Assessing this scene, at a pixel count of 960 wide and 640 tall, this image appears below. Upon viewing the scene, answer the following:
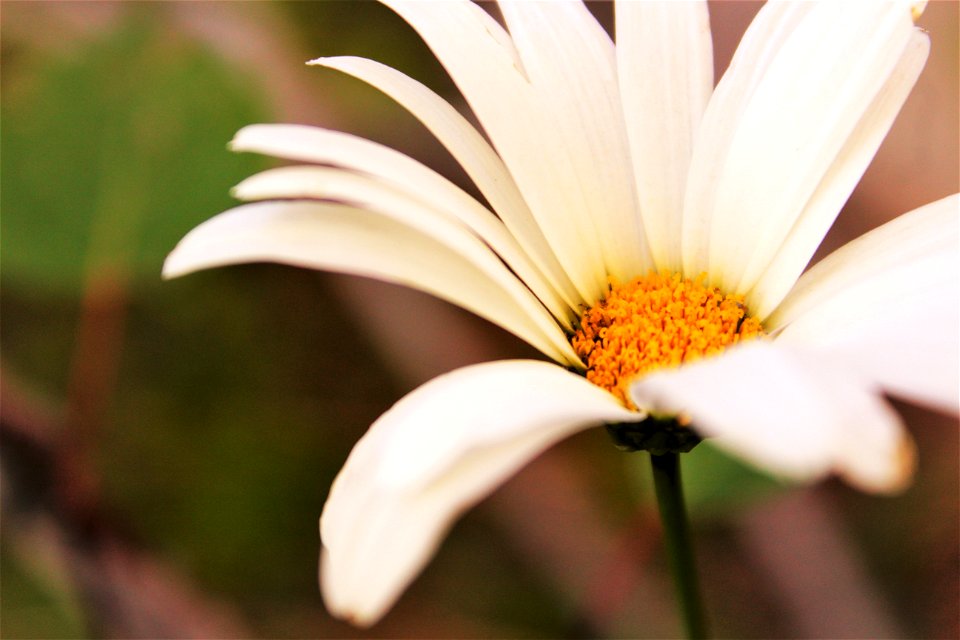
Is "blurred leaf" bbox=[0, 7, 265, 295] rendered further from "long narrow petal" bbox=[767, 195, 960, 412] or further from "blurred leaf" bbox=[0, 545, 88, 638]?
"long narrow petal" bbox=[767, 195, 960, 412]

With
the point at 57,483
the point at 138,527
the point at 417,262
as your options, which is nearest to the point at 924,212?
the point at 417,262

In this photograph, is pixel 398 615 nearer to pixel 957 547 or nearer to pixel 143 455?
pixel 143 455

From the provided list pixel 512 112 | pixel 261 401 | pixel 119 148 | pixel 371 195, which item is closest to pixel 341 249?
pixel 371 195

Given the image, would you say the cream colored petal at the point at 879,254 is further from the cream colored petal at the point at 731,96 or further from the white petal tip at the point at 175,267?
the white petal tip at the point at 175,267

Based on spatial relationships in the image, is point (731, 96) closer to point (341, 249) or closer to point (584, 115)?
point (584, 115)

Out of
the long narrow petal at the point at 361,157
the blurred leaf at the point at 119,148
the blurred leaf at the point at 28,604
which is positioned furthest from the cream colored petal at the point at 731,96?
the blurred leaf at the point at 28,604

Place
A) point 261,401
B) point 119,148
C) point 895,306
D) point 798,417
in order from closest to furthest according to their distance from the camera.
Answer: point 798,417 < point 895,306 < point 119,148 < point 261,401

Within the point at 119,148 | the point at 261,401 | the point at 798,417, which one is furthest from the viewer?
the point at 261,401
